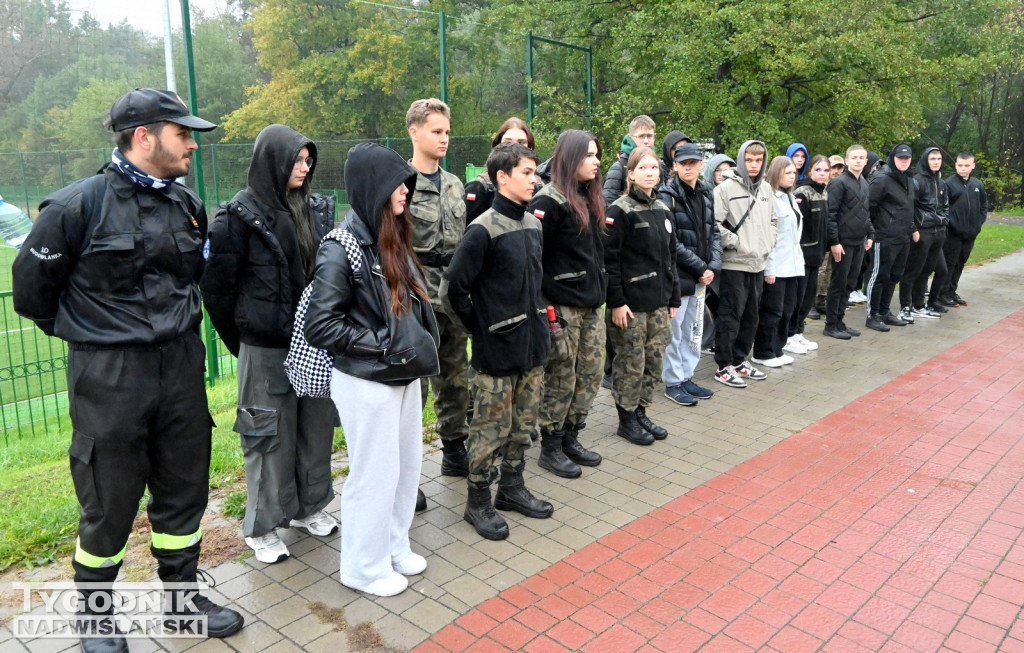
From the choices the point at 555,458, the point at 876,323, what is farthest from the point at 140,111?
the point at 876,323

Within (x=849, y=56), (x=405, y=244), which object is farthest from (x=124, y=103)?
(x=849, y=56)

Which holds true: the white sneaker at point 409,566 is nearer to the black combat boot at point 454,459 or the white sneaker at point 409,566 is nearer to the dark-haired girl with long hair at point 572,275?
the black combat boot at point 454,459

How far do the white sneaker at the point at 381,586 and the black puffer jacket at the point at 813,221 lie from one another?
19.3 feet

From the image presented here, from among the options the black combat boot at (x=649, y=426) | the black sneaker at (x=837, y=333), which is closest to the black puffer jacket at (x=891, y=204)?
the black sneaker at (x=837, y=333)

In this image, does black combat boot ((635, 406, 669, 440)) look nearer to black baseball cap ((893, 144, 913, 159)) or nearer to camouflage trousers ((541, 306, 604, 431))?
camouflage trousers ((541, 306, 604, 431))

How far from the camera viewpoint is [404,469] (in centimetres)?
358

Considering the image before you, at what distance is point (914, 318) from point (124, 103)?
9.42m

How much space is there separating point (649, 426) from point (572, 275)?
1514 millimetres

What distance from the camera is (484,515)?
4.16m

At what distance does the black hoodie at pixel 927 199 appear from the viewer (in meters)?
9.37

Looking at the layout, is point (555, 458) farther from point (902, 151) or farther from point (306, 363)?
point (902, 151)

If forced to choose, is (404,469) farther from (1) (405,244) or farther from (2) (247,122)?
(2) (247,122)

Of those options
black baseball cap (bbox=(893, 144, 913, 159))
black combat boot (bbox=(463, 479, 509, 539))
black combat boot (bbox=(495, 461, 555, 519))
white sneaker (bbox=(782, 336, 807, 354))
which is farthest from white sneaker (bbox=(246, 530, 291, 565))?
black baseball cap (bbox=(893, 144, 913, 159))

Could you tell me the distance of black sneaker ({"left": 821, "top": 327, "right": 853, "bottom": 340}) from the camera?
8680 millimetres
